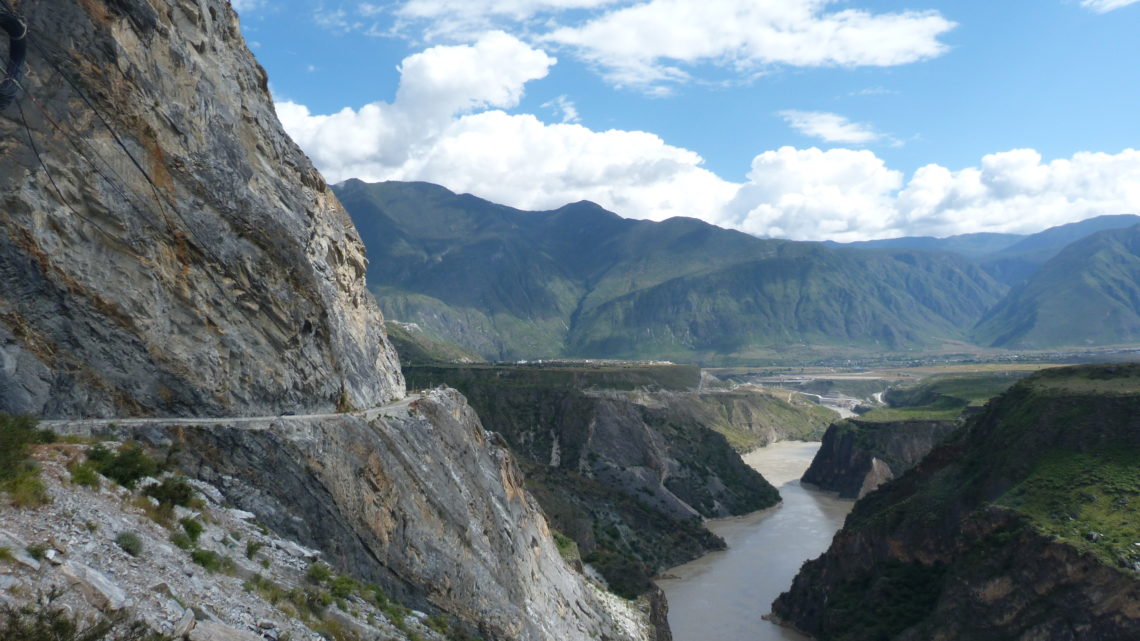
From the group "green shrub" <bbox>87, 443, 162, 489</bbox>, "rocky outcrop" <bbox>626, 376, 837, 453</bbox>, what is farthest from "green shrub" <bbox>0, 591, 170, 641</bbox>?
"rocky outcrop" <bbox>626, 376, 837, 453</bbox>

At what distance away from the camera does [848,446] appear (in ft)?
346

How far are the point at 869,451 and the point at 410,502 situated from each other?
291ft

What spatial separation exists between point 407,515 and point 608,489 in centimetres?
5174

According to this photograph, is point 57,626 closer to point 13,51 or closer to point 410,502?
point 410,502

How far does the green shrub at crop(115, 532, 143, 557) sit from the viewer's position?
1359 cm

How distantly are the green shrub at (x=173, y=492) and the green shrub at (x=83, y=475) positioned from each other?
118cm

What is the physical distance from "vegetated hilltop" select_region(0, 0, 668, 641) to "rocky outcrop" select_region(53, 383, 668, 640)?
0.07m

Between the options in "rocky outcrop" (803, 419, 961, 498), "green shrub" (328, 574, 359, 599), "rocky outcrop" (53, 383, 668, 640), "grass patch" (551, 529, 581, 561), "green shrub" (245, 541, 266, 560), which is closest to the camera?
"green shrub" (245, 541, 266, 560)

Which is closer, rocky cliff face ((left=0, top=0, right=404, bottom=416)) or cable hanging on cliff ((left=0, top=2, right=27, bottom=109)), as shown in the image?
rocky cliff face ((left=0, top=0, right=404, bottom=416))

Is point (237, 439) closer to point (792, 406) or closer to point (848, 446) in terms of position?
point (848, 446)

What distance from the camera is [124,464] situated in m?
16.4

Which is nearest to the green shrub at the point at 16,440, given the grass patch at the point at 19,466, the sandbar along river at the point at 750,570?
the grass patch at the point at 19,466

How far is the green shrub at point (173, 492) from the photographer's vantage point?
16562 millimetres

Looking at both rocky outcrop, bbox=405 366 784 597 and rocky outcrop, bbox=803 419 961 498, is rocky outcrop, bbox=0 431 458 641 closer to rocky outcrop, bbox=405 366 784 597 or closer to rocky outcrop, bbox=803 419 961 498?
rocky outcrop, bbox=405 366 784 597
